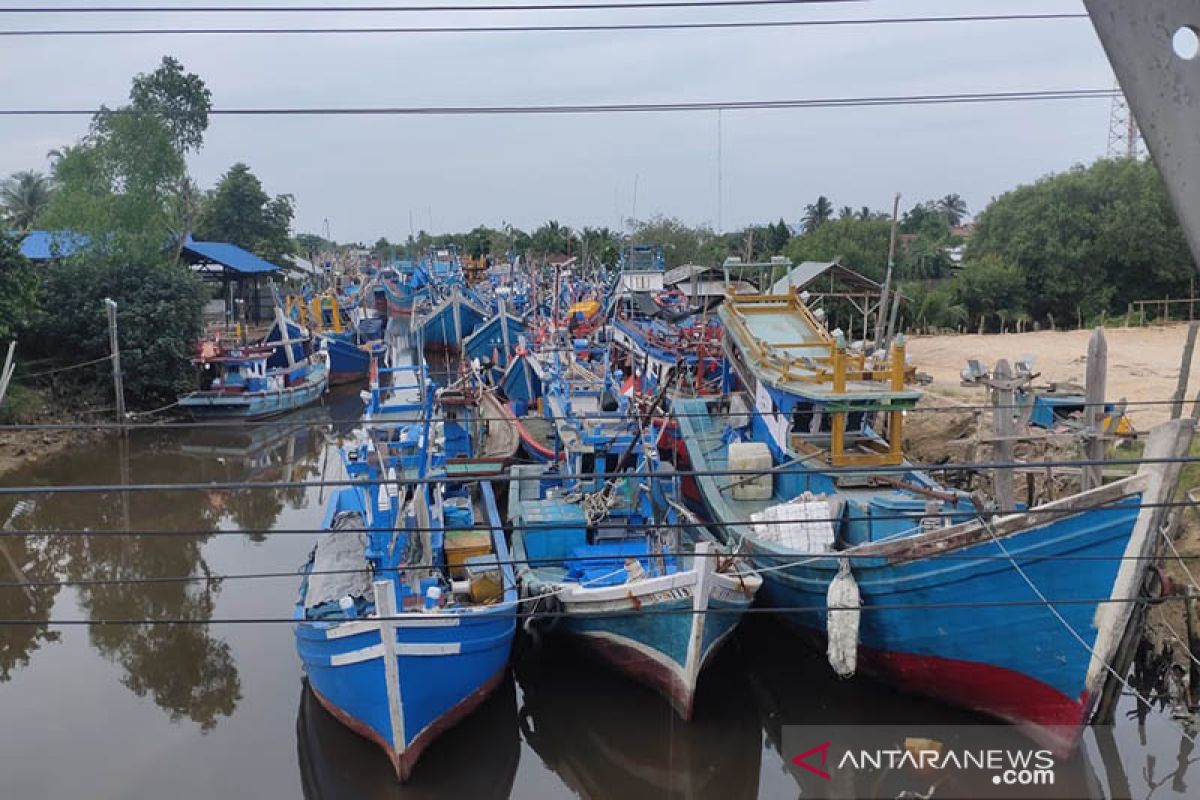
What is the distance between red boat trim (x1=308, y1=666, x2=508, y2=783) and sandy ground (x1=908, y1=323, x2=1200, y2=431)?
41.6ft

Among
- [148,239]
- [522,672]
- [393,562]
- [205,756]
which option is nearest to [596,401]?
[522,672]

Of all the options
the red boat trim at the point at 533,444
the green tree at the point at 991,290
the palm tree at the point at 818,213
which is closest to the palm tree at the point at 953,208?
the palm tree at the point at 818,213

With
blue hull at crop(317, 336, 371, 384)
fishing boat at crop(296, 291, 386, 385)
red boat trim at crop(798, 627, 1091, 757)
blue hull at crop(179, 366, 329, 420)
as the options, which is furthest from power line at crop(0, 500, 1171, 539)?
blue hull at crop(317, 336, 371, 384)

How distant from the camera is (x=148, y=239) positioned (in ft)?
83.5

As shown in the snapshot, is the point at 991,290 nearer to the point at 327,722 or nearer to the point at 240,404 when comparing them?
the point at 240,404

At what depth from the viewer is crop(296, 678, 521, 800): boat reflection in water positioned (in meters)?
8.06

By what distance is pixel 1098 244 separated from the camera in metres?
29.0

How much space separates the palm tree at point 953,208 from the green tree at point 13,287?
6079cm

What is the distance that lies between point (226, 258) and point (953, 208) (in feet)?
182

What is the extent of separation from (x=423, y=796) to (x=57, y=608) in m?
7.94

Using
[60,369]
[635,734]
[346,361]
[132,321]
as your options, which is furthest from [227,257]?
[635,734]

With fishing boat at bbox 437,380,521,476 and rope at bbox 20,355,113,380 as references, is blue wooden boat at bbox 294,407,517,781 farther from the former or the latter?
rope at bbox 20,355,113,380

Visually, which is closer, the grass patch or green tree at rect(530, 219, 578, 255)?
the grass patch

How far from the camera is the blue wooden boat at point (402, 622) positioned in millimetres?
7672
